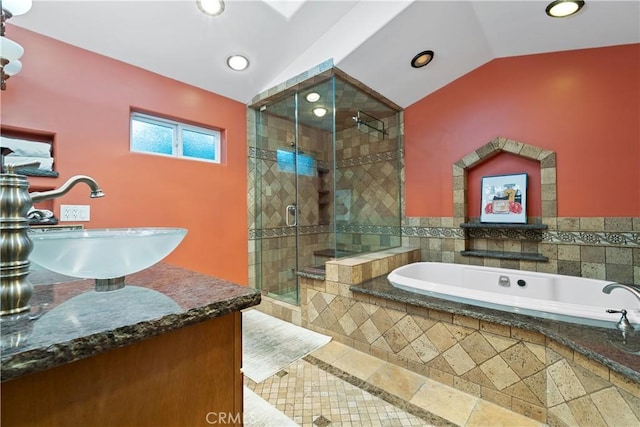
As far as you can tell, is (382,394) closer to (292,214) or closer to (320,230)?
(320,230)

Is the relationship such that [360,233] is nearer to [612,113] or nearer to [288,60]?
[288,60]

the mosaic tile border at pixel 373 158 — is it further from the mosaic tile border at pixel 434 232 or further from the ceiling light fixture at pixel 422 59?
the ceiling light fixture at pixel 422 59

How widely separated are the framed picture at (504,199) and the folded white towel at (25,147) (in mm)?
3657

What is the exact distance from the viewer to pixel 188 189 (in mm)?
2715

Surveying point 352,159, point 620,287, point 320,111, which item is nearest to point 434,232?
point 352,159

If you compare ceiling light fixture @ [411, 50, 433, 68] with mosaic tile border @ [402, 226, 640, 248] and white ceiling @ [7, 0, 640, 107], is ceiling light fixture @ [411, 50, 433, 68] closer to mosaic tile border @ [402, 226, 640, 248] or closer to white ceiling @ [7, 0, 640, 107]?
white ceiling @ [7, 0, 640, 107]

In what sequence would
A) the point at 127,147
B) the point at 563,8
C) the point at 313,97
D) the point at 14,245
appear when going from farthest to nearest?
1. the point at 313,97
2. the point at 127,147
3. the point at 563,8
4. the point at 14,245

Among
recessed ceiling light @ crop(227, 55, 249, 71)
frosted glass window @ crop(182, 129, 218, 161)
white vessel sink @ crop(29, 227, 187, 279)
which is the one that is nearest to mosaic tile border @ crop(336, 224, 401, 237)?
frosted glass window @ crop(182, 129, 218, 161)

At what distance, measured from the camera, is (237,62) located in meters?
2.65

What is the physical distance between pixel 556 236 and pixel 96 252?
124 inches

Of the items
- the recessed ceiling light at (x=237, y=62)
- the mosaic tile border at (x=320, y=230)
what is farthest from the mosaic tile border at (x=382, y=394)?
the recessed ceiling light at (x=237, y=62)

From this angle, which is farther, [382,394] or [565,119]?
[565,119]

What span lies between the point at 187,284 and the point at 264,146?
9.20 feet

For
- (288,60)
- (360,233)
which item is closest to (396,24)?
(288,60)
